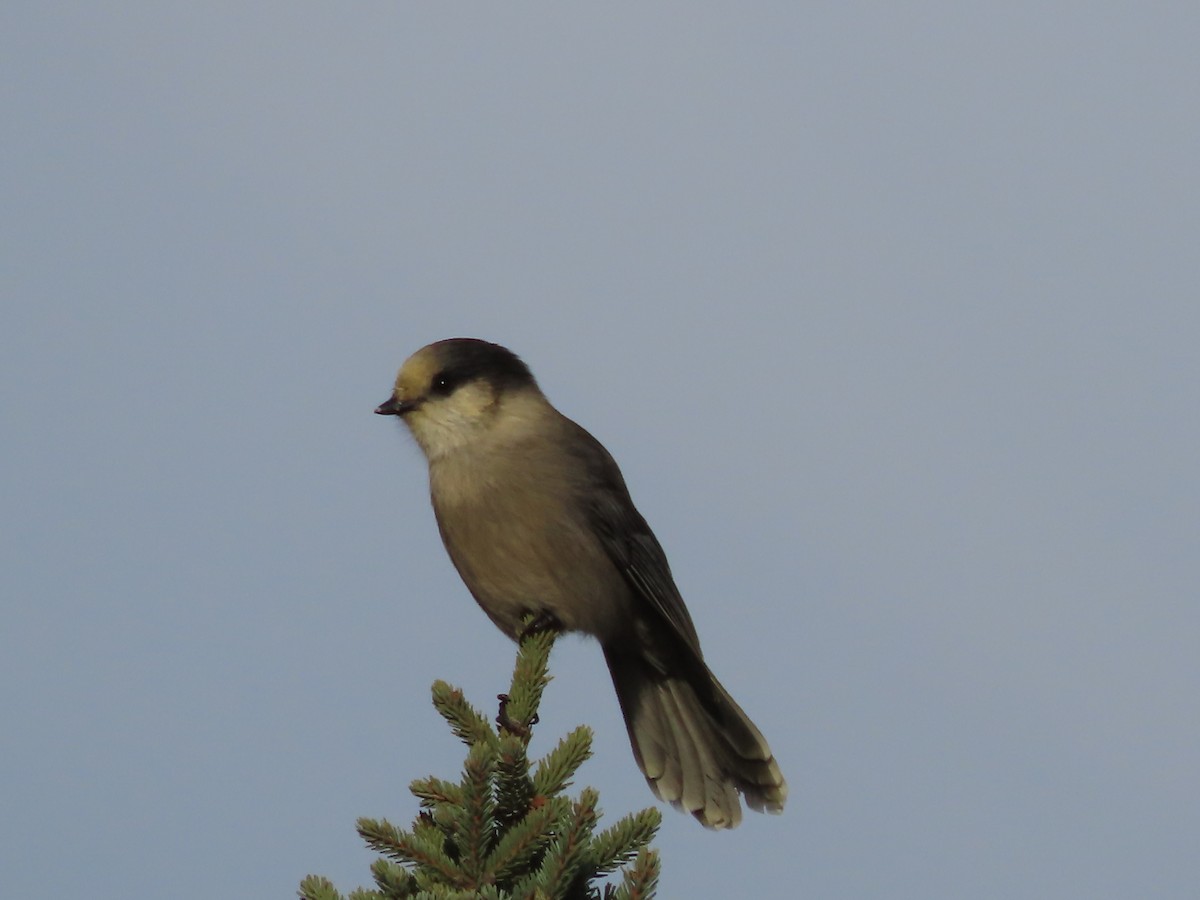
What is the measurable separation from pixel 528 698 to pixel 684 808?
1.34m

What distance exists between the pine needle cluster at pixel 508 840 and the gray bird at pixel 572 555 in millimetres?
1276

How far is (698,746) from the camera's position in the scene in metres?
4.56

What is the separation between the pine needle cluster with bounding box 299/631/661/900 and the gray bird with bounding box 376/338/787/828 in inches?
50.2

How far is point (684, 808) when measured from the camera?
4512mm

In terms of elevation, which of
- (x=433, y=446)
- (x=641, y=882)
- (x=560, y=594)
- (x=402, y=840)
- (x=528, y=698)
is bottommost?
(x=641, y=882)

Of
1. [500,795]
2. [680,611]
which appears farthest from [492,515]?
[500,795]

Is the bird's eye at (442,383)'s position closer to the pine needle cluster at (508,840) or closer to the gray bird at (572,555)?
the gray bird at (572,555)

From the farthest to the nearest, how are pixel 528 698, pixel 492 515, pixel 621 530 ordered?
pixel 621 530 < pixel 492 515 < pixel 528 698

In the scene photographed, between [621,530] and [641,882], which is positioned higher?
[621,530]

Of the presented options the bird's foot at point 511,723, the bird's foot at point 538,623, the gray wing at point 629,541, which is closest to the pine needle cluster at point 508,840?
the bird's foot at point 511,723

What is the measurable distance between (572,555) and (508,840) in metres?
1.57

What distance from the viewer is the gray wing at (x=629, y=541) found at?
4488 mm

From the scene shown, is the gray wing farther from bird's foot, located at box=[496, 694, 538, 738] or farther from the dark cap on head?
bird's foot, located at box=[496, 694, 538, 738]

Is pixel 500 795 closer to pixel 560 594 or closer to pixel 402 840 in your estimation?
pixel 402 840
